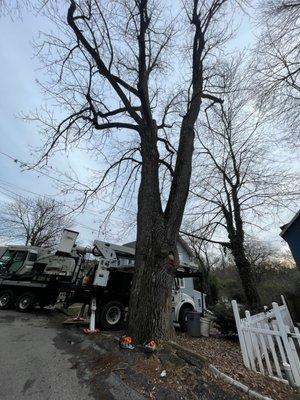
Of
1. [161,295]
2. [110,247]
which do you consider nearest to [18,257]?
[110,247]

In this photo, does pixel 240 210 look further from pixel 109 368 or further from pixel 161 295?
pixel 109 368

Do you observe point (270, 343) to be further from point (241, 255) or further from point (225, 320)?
point (241, 255)

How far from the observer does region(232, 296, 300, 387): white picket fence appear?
4.19 meters

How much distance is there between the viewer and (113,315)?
8461 mm

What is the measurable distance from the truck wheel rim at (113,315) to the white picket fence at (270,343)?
Answer: 169 inches

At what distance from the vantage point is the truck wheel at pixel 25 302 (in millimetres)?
11375

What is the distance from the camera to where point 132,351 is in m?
4.73

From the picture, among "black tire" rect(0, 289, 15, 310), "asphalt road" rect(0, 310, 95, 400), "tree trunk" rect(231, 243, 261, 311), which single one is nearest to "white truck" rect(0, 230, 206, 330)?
"black tire" rect(0, 289, 15, 310)

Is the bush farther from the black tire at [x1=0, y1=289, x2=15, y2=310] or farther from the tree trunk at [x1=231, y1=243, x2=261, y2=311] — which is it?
the black tire at [x1=0, y1=289, x2=15, y2=310]

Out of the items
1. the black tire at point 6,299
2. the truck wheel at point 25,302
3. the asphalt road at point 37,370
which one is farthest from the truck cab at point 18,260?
the asphalt road at point 37,370

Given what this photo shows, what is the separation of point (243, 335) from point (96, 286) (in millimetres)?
4715

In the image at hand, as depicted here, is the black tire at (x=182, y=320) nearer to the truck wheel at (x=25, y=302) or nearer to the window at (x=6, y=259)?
the truck wheel at (x=25, y=302)

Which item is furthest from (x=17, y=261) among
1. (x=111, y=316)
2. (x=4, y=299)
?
(x=111, y=316)

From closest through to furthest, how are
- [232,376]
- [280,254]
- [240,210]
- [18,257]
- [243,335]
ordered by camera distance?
[232,376]
[243,335]
[18,257]
[240,210]
[280,254]
